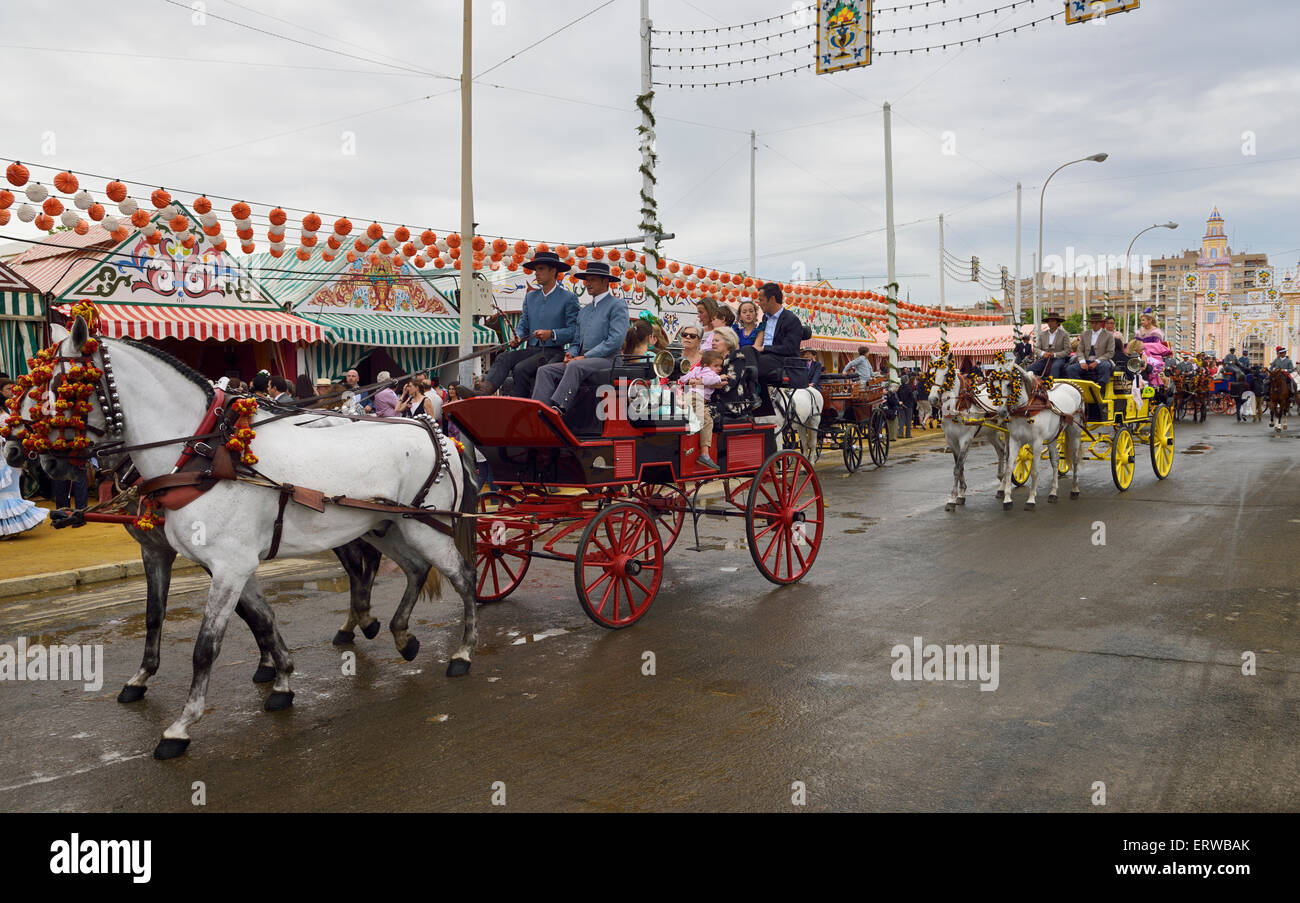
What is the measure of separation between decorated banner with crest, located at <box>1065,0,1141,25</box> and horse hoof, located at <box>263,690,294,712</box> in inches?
451

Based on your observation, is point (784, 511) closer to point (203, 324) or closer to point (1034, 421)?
point (1034, 421)

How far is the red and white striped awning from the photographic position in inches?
546

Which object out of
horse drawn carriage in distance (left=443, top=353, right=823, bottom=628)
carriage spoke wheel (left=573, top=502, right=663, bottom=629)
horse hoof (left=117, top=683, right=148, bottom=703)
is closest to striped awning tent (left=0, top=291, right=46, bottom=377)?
A: horse drawn carriage in distance (left=443, top=353, right=823, bottom=628)

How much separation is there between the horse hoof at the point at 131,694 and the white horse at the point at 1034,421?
1011 cm

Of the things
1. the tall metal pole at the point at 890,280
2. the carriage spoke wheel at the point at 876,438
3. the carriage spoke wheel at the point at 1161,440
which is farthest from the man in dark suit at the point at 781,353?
the tall metal pole at the point at 890,280

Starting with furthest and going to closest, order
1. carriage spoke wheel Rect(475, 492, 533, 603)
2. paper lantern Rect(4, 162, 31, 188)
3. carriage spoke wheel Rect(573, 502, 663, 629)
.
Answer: paper lantern Rect(4, 162, 31, 188) → carriage spoke wheel Rect(475, 492, 533, 603) → carriage spoke wheel Rect(573, 502, 663, 629)

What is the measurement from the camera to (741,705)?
17.1 feet

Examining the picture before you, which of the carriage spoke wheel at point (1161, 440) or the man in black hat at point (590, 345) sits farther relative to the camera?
the carriage spoke wheel at point (1161, 440)

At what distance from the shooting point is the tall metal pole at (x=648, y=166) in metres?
16.7

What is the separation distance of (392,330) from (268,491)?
44.3 ft

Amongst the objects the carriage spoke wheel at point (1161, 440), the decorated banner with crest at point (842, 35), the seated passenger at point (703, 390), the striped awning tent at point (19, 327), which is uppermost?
the decorated banner with crest at point (842, 35)

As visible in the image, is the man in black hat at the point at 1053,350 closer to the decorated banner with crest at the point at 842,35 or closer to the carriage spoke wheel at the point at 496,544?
the decorated banner with crest at the point at 842,35

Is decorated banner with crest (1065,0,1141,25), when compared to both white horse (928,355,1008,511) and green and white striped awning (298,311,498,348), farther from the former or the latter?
green and white striped awning (298,311,498,348)
